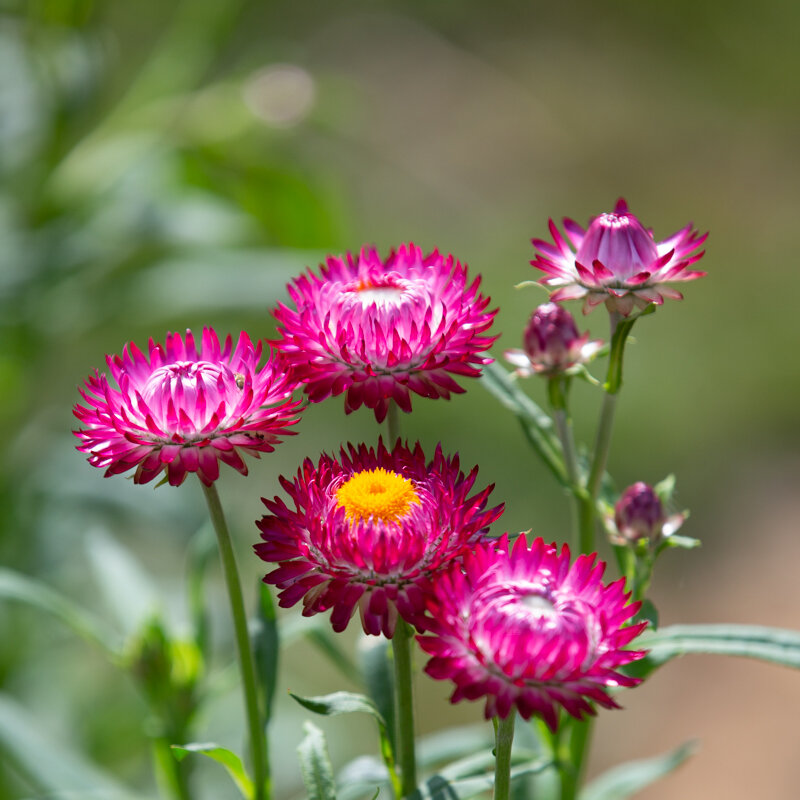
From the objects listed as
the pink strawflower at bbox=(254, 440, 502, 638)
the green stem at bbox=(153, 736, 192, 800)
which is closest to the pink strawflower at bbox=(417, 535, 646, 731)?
the pink strawflower at bbox=(254, 440, 502, 638)

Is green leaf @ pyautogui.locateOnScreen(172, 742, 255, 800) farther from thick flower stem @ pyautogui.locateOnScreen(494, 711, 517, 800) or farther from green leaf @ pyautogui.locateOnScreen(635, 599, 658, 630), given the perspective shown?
green leaf @ pyautogui.locateOnScreen(635, 599, 658, 630)

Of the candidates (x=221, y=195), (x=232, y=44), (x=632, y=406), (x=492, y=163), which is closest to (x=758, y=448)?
(x=632, y=406)

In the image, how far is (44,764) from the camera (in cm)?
123

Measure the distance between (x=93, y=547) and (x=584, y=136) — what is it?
4367mm

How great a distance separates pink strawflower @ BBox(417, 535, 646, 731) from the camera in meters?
0.66

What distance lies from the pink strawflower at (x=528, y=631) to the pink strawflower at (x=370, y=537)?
0.08 feet

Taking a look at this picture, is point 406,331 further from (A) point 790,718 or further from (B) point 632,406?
(B) point 632,406

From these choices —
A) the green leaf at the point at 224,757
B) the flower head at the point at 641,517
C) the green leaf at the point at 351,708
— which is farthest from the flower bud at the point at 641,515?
the green leaf at the point at 224,757

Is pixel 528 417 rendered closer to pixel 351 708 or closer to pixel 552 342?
pixel 552 342

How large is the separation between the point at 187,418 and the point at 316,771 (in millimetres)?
276

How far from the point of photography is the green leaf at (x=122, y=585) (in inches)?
51.4

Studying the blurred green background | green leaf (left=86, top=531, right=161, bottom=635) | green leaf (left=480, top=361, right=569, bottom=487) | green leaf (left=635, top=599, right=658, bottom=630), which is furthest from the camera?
the blurred green background

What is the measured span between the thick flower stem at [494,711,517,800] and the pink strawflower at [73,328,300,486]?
0.25m

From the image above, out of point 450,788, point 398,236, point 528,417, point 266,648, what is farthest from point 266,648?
point 398,236
